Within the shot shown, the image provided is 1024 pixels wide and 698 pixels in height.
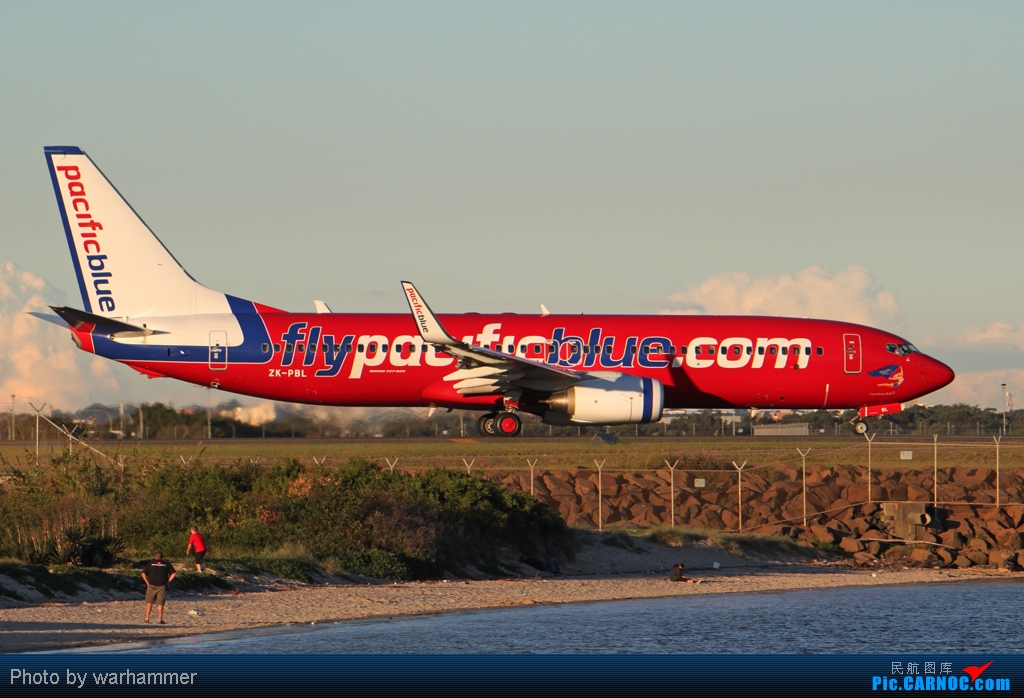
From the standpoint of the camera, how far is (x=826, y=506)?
46156mm

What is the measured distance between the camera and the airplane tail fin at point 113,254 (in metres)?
38.8

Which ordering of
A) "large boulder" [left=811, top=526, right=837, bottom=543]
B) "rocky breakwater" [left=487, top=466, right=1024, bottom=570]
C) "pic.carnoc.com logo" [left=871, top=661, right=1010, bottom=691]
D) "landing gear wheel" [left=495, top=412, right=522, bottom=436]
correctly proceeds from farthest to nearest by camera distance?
"large boulder" [left=811, top=526, right=837, bottom=543], "rocky breakwater" [left=487, top=466, right=1024, bottom=570], "landing gear wheel" [left=495, top=412, right=522, bottom=436], "pic.carnoc.com logo" [left=871, top=661, right=1010, bottom=691]

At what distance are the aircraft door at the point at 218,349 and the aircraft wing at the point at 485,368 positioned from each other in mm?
6002

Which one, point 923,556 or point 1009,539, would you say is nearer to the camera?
point 923,556

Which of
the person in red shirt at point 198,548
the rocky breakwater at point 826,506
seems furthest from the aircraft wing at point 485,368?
the person in red shirt at point 198,548

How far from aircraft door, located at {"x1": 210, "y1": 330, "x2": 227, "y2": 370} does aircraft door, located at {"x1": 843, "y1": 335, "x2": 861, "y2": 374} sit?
57.7ft

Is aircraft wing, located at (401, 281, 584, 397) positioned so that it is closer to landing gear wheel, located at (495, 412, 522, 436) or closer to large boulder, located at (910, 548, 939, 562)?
landing gear wheel, located at (495, 412, 522, 436)

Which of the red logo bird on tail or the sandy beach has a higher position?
the red logo bird on tail

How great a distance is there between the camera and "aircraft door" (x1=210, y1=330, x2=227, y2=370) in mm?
37281

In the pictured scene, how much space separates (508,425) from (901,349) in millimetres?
11992

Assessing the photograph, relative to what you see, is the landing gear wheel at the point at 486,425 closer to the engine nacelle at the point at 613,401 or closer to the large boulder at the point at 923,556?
the engine nacelle at the point at 613,401

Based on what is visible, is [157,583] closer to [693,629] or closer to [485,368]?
[693,629]

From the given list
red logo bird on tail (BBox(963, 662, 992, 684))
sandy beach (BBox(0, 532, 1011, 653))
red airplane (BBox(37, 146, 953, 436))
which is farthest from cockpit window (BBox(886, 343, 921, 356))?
red logo bird on tail (BBox(963, 662, 992, 684))

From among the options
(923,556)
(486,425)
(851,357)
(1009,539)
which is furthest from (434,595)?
(1009,539)
